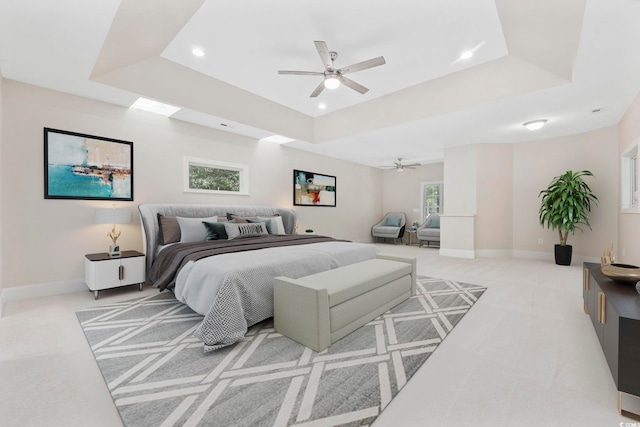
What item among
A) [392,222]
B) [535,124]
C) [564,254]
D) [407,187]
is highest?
[535,124]

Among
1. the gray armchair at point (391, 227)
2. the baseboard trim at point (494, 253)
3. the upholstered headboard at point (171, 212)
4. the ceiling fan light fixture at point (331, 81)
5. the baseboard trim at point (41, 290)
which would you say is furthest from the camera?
the gray armchair at point (391, 227)

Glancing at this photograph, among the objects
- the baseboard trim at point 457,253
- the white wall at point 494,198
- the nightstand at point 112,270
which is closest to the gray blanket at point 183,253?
the nightstand at point 112,270

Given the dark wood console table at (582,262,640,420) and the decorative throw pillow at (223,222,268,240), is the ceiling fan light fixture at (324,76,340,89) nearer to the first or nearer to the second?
the decorative throw pillow at (223,222,268,240)

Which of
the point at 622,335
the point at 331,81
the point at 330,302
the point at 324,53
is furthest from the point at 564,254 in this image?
the point at 324,53

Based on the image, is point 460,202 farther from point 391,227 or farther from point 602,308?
point 602,308

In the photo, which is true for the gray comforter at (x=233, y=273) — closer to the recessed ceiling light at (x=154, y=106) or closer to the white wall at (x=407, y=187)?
the recessed ceiling light at (x=154, y=106)

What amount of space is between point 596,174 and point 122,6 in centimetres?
747

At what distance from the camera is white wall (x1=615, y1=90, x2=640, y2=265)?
358cm

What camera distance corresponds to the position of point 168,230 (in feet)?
12.3

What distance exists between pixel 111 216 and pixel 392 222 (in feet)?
23.9

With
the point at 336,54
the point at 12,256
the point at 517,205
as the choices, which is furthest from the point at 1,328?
the point at 517,205

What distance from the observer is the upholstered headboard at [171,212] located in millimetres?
3711

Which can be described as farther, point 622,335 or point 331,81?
point 331,81

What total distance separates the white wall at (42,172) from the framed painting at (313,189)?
1.08 m
